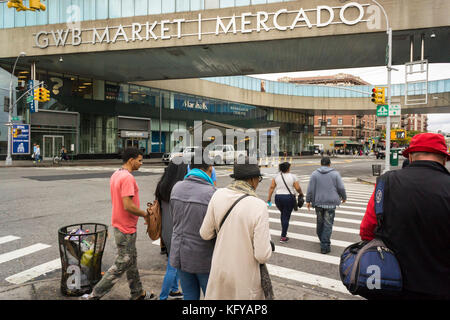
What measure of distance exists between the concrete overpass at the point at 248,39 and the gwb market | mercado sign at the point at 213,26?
67mm

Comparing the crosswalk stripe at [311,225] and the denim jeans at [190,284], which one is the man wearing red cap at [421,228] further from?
the crosswalk stripe at [311,225]

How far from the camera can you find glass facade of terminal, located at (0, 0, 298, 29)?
84.3ft

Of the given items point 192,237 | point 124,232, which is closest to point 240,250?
point 192,237

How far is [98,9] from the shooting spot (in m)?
28.2

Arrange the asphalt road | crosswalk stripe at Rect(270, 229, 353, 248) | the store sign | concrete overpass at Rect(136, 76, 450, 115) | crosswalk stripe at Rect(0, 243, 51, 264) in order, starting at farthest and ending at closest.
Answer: concrete overpass at Rect(136, 76, 450, 115), the store sign, crosswalk stripe at Rect(270, 229, 353, 248), crosswalk stripe at Rect(0, 243, 51, 264), the asphalt road

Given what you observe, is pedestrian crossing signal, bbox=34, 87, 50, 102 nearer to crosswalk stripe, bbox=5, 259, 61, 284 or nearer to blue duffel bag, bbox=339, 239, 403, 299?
crosswalk stripe, bbox=5, 259, 61, 284

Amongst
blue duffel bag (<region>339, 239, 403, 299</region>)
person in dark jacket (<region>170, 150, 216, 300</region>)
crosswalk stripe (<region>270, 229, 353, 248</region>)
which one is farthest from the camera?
crosswalk stripe (<region>270, 229, 353, 248</region>)

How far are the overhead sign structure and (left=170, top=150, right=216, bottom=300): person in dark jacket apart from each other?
109ft

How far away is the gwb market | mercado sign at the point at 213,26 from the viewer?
74.0 ft

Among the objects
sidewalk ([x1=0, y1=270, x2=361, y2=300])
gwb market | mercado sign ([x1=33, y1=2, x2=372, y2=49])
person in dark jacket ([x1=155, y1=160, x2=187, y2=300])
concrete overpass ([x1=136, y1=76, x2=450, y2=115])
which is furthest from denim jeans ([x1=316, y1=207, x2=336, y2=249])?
concrete overpass ([x1=136, y1=76, x2=450, y2=115])

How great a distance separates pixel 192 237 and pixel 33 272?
12.2 feet

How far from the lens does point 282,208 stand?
7012 millimetres
